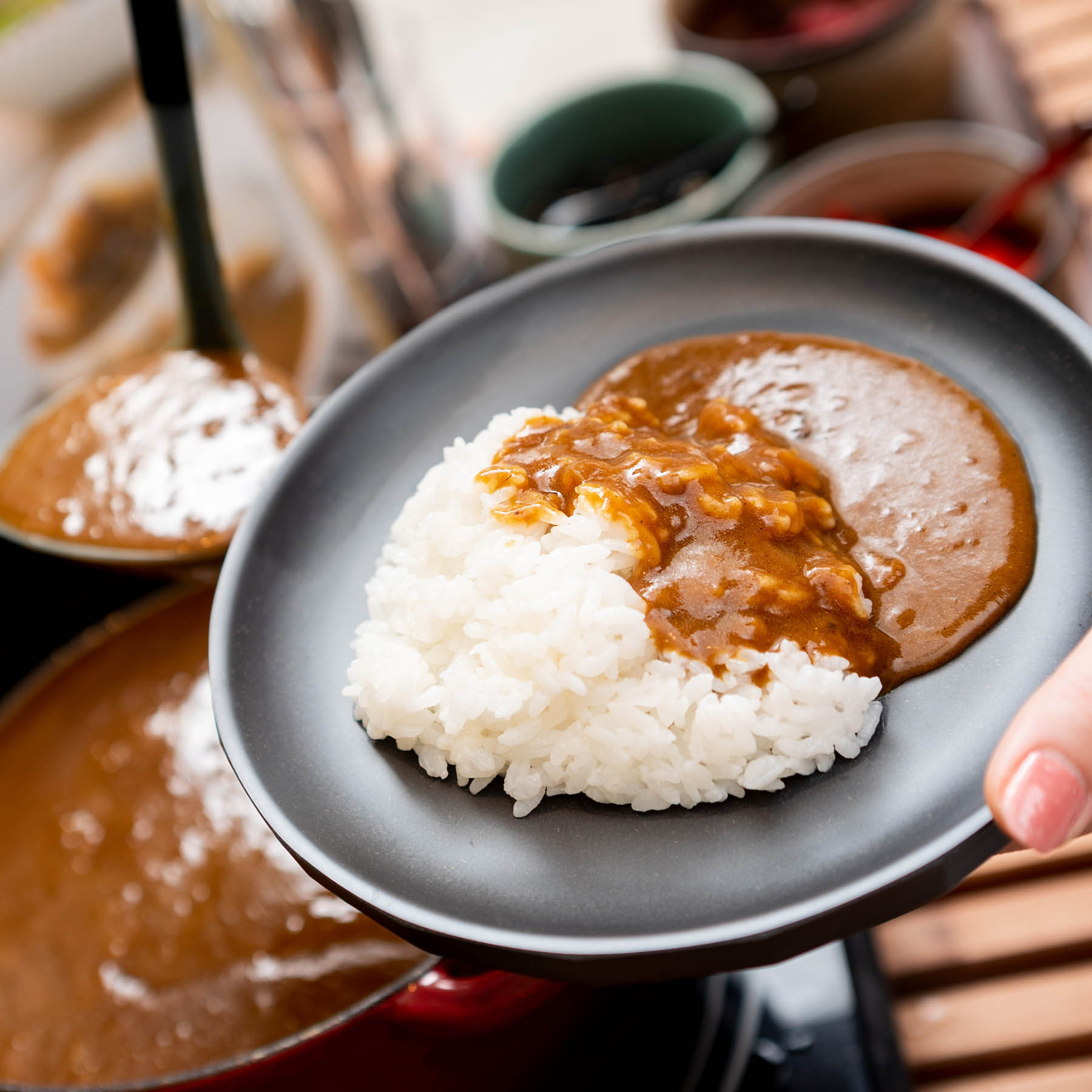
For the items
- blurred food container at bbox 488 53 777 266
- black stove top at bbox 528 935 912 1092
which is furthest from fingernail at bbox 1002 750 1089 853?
blurred food container at bbox 488 53 777 266

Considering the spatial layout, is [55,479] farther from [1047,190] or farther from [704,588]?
[1047,190]

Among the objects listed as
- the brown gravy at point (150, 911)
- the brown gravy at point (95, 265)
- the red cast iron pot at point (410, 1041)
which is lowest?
the brown gravy at point (150, 911)

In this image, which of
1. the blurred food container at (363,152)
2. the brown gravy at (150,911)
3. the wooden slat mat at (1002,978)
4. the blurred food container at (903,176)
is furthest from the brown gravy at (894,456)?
the blurred food container at (363,152)

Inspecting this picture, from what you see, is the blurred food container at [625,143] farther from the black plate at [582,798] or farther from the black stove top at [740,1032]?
the black stove top at [740,1032]

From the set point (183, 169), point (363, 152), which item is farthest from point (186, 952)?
point (363, 152)

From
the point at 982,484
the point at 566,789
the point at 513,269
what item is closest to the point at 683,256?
the point at 982,484

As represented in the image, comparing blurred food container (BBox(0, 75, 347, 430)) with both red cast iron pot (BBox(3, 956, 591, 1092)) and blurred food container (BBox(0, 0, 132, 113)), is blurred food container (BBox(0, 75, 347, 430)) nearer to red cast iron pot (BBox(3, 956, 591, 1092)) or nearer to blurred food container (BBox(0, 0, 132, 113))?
blurred food container (BBox(0, 0, 132, 113))
